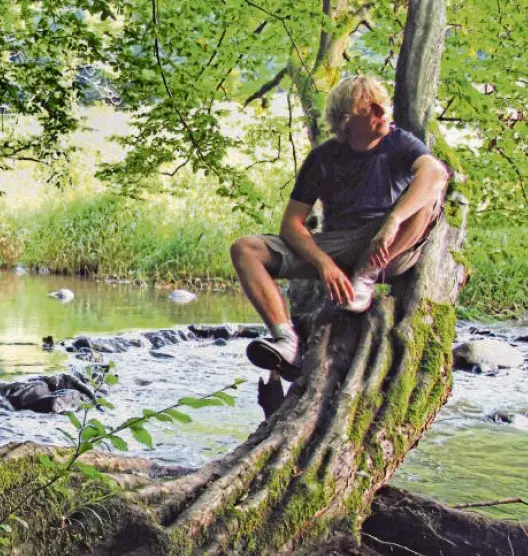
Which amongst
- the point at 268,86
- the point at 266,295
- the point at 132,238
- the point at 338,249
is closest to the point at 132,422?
the point at 266,295

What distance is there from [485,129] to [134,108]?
3.63m

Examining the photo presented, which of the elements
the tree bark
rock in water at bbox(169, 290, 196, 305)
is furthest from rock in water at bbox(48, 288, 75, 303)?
the tree bark

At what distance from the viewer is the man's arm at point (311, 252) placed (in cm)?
409

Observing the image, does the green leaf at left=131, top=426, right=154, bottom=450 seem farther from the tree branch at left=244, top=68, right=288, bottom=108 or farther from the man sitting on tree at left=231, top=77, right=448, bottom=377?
the tree branch at left=244, top=68, right=288, bottom=108

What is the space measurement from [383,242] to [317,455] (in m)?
0.96

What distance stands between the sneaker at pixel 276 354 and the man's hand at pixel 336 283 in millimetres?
277

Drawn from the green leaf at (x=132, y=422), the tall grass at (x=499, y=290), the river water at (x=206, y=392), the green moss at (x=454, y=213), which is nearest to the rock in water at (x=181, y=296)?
the river water at (x=206, y=392)

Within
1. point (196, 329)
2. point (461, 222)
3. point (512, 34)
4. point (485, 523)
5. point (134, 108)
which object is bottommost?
point (196, 329)

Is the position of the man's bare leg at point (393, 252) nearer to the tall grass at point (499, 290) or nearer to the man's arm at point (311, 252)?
the man's arm at point (311, 252)

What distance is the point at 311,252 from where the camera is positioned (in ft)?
13.6

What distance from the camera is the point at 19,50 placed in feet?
23.6

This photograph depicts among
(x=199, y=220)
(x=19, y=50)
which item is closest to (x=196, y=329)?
(x=19, y=50)

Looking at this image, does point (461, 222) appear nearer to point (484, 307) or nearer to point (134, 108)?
point (134, 108)

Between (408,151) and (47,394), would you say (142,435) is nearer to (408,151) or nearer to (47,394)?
(408,151)
